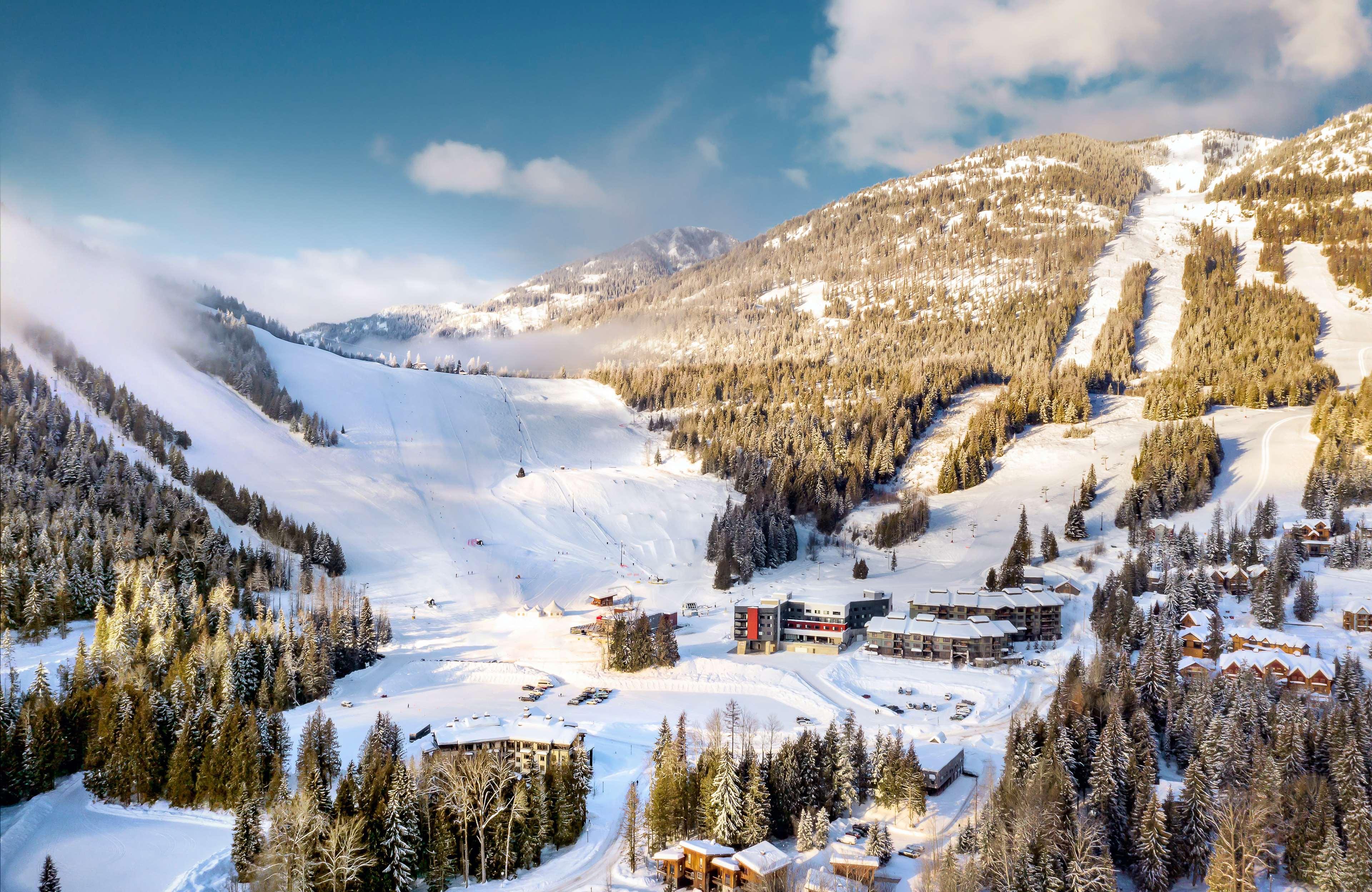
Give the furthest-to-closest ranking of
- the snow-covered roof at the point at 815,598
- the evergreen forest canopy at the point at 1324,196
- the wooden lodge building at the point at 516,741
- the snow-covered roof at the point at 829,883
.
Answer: the evergreen forest canopy at the point at 1324,196, the snow-covered roof at the point at 815,598, the wooden lodge building at the point at 516,741, the snow-covered roof at the point at 829,883

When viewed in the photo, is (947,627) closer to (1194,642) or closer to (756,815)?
(1194,642)

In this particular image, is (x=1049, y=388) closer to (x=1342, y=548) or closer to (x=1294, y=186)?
(x=1342, y=548)

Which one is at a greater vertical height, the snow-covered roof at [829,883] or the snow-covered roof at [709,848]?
the snow-covered roof at [709,848]

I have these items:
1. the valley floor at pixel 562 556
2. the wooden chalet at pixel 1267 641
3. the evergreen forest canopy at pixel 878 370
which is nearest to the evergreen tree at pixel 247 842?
the valley floor at pixel 562 556

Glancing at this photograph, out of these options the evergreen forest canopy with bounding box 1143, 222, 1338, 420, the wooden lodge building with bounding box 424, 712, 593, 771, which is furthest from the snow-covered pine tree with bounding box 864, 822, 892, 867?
the evergreen forest canopy with bounding box 1143, 222, 1338, 420

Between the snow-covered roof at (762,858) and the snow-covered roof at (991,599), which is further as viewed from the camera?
the snow-covered roof at (991,599)

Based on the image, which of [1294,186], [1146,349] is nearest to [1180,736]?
[1146,349]

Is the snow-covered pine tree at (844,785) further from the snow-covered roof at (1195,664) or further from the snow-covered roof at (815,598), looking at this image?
the snow-covered roof at (815,598)

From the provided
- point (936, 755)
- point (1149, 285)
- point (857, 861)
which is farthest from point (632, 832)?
point (1149, 285)
